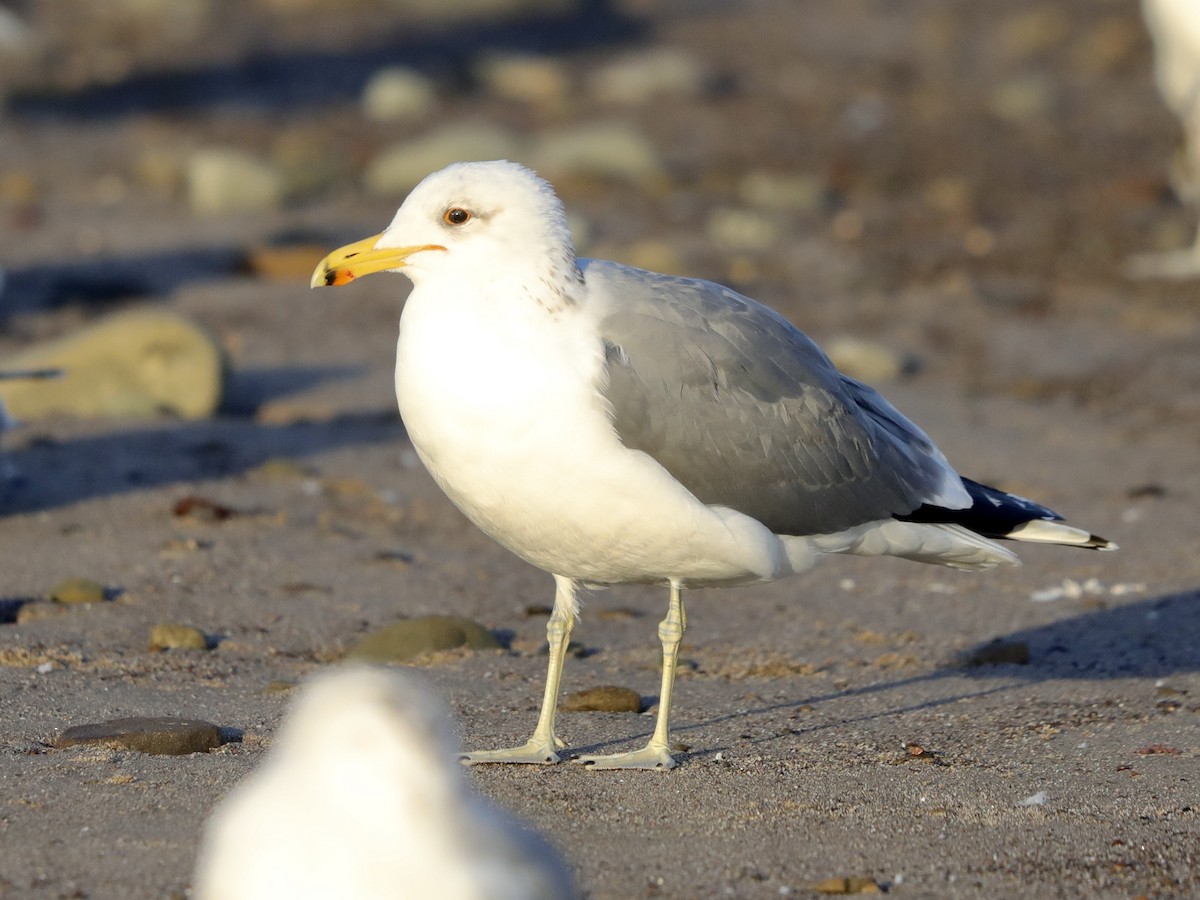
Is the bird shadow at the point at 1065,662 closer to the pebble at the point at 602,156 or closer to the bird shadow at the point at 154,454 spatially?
the bird shadow at the point at 154,454

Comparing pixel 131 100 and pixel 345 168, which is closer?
pixel 345 168

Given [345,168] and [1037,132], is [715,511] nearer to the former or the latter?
[345,168]

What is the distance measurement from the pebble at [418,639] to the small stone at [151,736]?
1.15 m

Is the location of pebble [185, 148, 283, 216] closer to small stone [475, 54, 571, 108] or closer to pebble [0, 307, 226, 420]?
pebble [0, 307, 226, 420]

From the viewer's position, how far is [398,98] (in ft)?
62.5

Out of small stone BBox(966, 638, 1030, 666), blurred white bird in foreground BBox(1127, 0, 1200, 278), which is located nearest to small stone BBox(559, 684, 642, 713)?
small stone BBox(966, 638, 1030, 666)

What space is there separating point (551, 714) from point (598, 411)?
94 cm

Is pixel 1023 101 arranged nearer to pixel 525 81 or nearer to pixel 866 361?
pixel 525 81

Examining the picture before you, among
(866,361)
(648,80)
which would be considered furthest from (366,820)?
(648,80)

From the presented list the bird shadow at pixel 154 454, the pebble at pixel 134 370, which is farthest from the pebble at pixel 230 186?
the bird shadow at pixel 154 454

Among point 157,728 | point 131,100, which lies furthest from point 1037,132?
point 157,728

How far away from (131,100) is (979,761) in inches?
614

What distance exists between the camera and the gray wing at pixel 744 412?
5027 millimetres

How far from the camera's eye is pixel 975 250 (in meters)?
14.4
